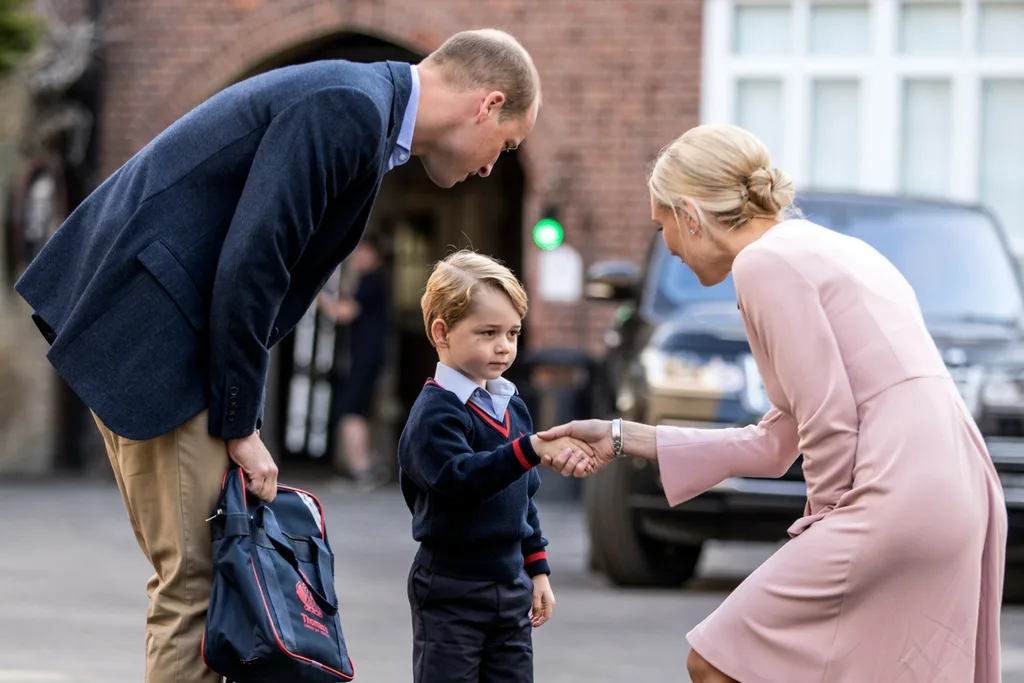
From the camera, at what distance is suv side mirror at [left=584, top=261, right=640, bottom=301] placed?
869 cm

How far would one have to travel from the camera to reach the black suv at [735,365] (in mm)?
7816

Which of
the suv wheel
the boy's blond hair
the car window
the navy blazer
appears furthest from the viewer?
the car window

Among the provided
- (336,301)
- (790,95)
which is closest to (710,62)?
(790,95)

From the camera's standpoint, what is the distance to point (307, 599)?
3.85 metres

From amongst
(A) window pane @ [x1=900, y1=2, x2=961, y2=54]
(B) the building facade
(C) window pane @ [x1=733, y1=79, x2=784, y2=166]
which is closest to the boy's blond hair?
(B) the building facade

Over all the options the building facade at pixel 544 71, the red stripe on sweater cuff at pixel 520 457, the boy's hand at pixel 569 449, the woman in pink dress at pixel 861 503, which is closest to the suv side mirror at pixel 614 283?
the boy's hand at pixel 569 449

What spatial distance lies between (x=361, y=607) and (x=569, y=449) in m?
4.07

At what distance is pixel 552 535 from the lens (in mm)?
11031

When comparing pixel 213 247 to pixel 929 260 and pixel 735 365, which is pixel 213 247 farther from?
pixel 929 260

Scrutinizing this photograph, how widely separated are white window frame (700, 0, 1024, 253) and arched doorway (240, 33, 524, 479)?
295 cm

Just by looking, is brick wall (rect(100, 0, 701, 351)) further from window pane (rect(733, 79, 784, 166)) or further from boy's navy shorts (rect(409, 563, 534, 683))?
boy's navy shorts (rect(409, 563, 534, 683))

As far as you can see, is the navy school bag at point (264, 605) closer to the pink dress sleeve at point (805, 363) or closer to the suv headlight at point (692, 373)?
the pink dress sleeve at point (805, 363)

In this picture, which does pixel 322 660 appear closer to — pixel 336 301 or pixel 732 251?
pixel 732 251

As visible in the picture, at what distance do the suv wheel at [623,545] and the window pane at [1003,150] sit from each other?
6805mm
